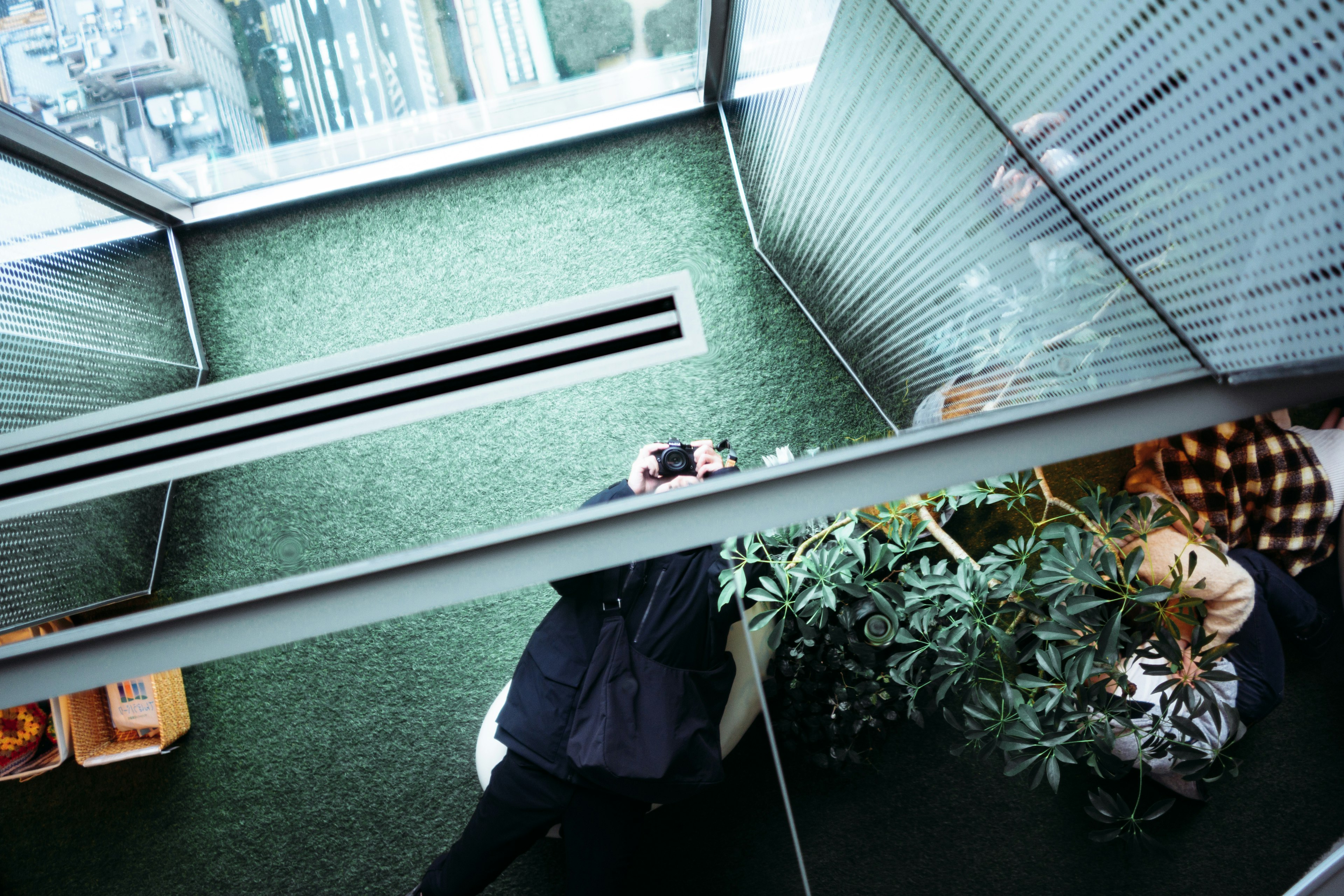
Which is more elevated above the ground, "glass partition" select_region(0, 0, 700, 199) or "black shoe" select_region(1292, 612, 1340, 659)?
"glass partition" select_region(0, 0, 700, 199)

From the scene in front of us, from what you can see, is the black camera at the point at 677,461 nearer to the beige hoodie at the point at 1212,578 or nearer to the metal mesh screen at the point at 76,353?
the beige hoodie at the point at 1212,578

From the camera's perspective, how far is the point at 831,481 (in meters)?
0.70

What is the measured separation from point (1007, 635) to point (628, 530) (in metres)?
0.88

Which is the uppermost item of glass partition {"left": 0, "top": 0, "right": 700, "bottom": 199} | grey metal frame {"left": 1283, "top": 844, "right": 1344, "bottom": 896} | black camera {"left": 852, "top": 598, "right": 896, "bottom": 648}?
glass partition {"left": 0, "top": 0, "right": 700, "bottom": 199}

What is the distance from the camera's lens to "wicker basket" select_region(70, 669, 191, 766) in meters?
1.84

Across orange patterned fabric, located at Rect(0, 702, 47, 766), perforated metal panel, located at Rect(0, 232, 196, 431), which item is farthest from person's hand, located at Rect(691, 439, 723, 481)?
orange patterned fabric, located at Rect(0, 702, 47, 766)

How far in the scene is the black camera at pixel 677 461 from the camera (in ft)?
4.67

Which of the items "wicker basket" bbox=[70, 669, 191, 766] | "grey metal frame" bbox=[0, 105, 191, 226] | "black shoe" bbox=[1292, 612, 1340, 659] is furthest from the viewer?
"wicker basket" bbox=[70, 669, 191, 766]

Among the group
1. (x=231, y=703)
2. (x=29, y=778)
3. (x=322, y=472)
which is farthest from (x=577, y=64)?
(x=29, y=778)

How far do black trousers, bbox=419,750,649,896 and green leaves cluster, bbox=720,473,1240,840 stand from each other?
0.43m

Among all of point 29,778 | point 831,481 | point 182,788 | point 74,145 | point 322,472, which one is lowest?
point 182,788

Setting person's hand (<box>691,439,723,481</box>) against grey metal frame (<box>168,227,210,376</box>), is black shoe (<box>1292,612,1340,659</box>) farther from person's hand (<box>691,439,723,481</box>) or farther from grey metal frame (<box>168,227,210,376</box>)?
grey metal frame (<box>168,227,210,376</box>)

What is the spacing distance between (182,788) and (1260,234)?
2643mm

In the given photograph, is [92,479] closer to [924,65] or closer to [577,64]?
[924,65]
